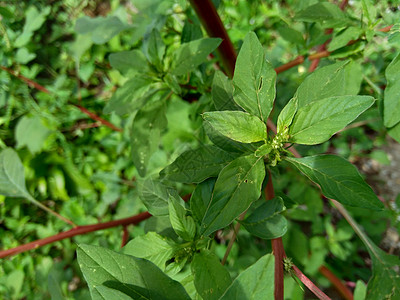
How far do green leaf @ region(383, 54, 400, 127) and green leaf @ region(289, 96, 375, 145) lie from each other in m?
0.27

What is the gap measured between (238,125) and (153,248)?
321 mm

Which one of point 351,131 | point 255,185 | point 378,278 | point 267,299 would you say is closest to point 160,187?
point 255,185

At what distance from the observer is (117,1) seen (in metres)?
2.56

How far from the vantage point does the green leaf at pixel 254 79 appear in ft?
2.11

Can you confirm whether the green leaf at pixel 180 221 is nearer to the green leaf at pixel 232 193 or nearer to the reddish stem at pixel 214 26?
the green leaf at pixel 232 193

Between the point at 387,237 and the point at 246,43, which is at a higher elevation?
the point at 246,43

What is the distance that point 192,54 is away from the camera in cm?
86

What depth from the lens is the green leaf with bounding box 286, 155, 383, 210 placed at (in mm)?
576

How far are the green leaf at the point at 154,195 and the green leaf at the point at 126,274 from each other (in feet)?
0.75

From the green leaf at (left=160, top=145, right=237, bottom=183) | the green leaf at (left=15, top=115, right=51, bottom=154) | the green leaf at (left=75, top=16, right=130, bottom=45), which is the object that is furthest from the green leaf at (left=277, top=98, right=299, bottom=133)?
the green leaf at (left=15, top=115, right=51, bottom=154)

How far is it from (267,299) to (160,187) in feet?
1.36

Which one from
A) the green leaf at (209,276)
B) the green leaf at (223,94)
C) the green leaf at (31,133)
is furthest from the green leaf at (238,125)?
the green leaf at (31,133)

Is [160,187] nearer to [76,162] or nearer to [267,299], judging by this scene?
[267,299]

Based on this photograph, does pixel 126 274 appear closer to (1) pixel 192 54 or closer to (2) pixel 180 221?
(2) pixel 180 221
